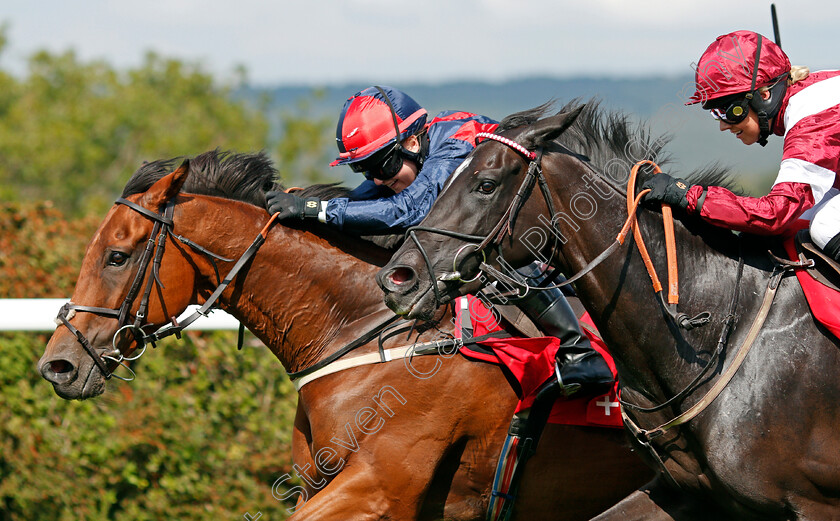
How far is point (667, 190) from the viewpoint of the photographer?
3.03 metres

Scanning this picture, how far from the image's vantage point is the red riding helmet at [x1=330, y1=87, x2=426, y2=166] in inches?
152

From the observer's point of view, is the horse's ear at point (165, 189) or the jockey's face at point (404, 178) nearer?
the horse's ear at point (165, 189)

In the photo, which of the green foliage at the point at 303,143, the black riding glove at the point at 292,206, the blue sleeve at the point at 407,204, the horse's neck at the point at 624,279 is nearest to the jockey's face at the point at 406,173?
the blue sleeve at the point at 407,204

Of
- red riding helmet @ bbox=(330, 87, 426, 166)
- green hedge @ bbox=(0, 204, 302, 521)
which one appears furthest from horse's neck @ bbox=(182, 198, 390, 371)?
green hedge @ bbox=(0, 204, 302, 521)

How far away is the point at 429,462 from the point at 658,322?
3.57ft

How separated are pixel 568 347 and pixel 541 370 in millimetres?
145

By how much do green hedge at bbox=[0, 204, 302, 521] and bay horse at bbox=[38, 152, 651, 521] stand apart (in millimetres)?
1679

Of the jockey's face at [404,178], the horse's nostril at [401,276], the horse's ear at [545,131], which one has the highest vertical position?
the horse's ear at [545,131]

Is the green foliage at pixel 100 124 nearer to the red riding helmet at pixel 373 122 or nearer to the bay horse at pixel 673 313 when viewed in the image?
the red riding helmet at pixel 373 122

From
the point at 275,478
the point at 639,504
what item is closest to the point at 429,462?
the point at 639,504

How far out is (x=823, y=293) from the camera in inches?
116

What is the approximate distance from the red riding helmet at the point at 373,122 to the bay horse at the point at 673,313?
0.82 m

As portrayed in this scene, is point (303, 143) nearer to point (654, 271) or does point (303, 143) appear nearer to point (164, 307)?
point (164, 307)

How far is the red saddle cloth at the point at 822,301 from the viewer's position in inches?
114
